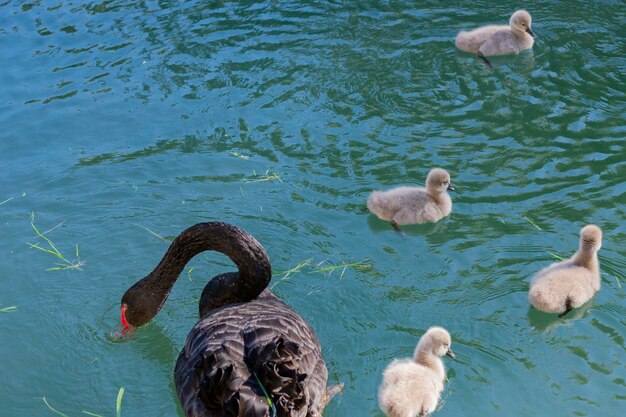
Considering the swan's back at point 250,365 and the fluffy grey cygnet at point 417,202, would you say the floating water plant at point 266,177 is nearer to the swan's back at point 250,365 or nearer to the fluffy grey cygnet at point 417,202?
the fluffy grey cygnet at point 417,202

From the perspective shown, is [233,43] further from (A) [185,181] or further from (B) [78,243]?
(B) [78,243]

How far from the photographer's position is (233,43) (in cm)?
818

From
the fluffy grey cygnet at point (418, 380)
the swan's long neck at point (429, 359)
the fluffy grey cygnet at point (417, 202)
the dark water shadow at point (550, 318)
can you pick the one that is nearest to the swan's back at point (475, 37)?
the fluffy grey cygnet at point (417, 202)

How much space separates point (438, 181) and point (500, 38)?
244 cm

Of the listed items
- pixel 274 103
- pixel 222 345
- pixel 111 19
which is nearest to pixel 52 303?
pixel 222 345

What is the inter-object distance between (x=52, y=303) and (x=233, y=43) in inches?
144

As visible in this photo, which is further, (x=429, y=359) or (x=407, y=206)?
(x=407, y=206)

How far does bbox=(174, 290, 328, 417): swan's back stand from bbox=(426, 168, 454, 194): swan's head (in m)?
1.56

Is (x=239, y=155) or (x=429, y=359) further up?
(x=429, y=359)

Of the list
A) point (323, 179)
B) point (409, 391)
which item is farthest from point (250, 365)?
point (323, 179)

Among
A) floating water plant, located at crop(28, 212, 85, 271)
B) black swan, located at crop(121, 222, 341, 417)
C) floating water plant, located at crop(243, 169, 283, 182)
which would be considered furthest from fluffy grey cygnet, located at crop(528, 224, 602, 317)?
floating water plant, located at crop(28, 212, 85, 271)

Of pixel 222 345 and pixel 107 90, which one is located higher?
pixel 222 345

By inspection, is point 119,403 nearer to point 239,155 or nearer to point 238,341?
point 238,341

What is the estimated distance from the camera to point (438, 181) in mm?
5629
